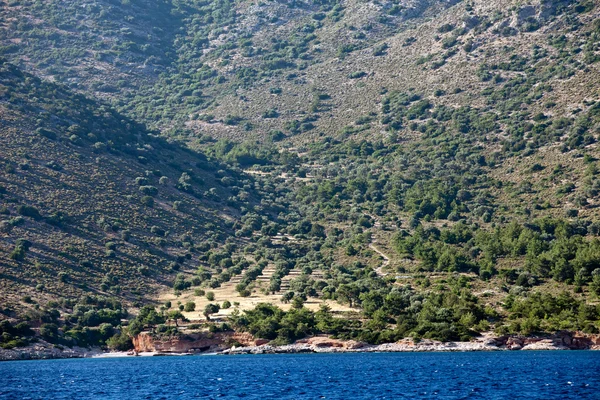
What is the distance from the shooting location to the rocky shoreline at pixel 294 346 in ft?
301

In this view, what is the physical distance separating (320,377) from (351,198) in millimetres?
89906

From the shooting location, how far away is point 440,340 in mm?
95125

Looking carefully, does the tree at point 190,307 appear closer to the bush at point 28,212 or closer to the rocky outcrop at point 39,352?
the rocky outcrop at point 39,352

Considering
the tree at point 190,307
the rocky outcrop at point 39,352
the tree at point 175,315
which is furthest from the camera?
the tree at point 190,307

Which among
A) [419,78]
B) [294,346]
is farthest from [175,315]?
[419,78]

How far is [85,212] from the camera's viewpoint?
129125mm

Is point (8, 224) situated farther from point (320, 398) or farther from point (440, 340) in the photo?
point (320, 398)

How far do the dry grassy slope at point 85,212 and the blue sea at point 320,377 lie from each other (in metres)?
20.5

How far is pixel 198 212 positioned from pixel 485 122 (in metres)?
57.1

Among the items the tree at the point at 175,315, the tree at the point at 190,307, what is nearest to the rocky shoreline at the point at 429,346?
the tree at the point at 175,315

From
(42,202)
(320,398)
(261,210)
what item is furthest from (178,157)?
(320,398)

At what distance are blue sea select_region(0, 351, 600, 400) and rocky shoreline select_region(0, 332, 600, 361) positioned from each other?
2.88 meters

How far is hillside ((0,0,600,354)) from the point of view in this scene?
104 metres

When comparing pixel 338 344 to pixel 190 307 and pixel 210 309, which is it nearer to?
pixel 210 309
